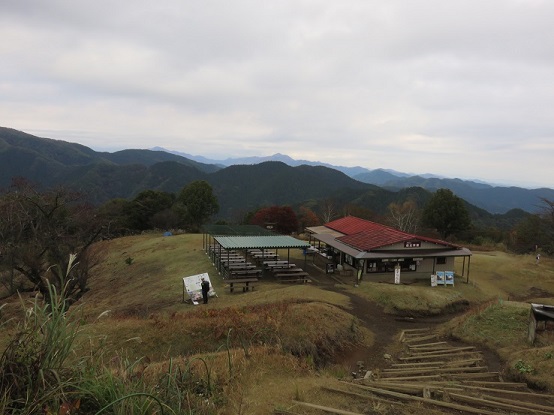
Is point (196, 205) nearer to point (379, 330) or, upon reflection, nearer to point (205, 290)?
point (205, 290)

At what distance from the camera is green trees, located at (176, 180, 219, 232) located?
49.5 m

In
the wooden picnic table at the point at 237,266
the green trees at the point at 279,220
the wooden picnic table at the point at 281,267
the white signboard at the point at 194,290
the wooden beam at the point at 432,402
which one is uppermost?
the wooden beam at the point at 432,402

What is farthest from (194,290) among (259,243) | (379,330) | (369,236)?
(369,236)

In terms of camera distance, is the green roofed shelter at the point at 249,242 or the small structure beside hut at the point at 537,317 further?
the green roofed shelter at the point at 249,242

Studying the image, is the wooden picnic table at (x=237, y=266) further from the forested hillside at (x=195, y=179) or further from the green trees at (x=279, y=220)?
the forested hillside at (x=195, y=179)

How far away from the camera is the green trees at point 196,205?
162ft

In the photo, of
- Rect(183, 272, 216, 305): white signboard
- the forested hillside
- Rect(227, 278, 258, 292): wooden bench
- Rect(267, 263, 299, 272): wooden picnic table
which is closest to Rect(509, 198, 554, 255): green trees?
Rect(267, 263, 299, 272): wooden picnic table

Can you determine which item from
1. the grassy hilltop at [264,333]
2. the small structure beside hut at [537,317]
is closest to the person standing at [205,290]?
the grassy hilltop at [264,333]

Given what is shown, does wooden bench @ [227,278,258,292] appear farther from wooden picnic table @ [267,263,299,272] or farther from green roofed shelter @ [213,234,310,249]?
wooden picnic table @ [267,263,299,272]

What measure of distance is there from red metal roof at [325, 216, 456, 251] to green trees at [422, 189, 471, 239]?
17900 mm

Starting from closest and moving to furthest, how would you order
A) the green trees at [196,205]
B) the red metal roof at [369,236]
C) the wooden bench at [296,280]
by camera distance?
the wooden bench at [296,280] < the red metal roof at [369,236] < the green trees at [196,205]

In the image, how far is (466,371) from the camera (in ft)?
29.8

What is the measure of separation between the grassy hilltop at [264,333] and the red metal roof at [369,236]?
256 cm

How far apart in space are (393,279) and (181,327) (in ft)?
48.6
